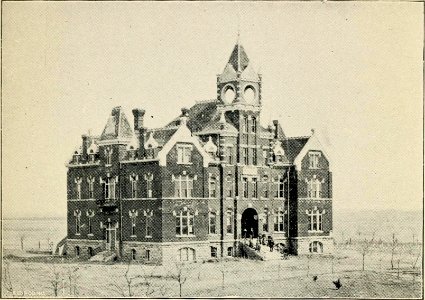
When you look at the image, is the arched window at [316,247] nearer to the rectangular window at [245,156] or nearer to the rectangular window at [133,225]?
the rectangular window at [245,156]

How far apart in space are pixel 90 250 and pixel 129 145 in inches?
302

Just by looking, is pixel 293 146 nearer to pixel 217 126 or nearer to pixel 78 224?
pixel 217 126

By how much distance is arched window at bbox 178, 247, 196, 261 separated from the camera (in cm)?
6303

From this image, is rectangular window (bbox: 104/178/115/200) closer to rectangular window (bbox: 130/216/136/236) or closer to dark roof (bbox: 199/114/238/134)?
rectangular window (bbox: 130/216/136/236)

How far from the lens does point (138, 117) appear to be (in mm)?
64312

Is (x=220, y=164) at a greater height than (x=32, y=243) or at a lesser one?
greater

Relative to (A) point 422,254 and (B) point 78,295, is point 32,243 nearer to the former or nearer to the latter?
(B) point 78,295

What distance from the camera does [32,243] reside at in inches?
2525

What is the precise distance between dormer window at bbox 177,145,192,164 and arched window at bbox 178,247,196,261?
5.41 m

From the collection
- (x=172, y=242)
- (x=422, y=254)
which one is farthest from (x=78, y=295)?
(x=422, y=254)

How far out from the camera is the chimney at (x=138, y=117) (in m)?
64.1

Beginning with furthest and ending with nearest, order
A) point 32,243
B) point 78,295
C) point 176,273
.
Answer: point 32,243, point 176,273, point 78,295

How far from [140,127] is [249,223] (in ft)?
34.8

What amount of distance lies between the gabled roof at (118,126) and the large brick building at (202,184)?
0.06 m
